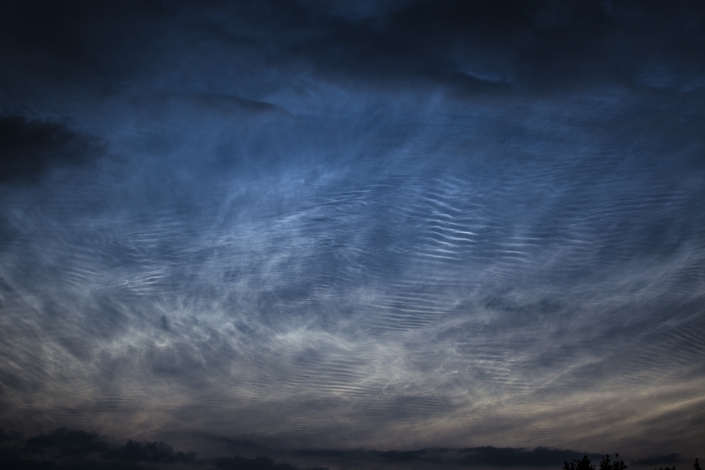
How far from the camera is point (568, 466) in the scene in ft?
110

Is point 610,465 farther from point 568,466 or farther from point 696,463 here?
point 696,463

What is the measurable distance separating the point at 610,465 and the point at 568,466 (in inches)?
111

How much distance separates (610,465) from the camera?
107 ft

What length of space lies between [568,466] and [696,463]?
8.50 metres

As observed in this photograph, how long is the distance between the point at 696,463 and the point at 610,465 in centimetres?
570

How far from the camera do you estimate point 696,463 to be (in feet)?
105

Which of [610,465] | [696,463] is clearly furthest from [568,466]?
[696,463]
